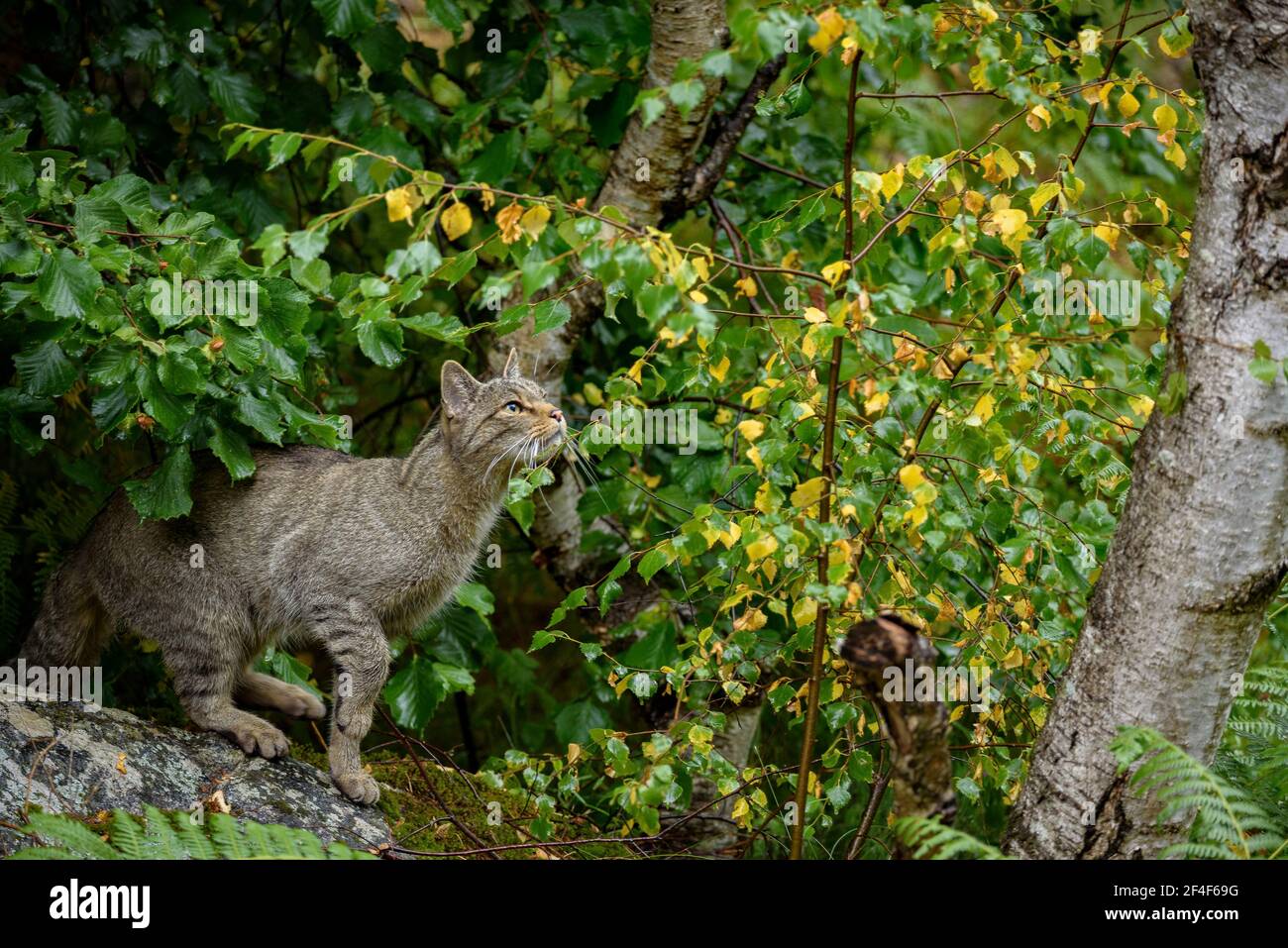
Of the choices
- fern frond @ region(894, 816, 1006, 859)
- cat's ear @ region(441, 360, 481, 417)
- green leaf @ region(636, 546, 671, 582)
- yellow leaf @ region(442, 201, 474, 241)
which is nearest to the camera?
fern frond @ region(894, 816, 1006, 859)

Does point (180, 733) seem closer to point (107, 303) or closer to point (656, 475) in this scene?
point (107, 303)

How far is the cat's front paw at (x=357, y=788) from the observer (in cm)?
427

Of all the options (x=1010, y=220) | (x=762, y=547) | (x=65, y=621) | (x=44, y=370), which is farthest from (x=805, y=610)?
(x=65, y=621)

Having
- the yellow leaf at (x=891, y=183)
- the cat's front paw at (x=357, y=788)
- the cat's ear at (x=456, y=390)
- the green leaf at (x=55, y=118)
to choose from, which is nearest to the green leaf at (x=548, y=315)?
the yellow leaf at (x=891, y=183)

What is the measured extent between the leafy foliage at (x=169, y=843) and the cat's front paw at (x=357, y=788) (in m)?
1.29

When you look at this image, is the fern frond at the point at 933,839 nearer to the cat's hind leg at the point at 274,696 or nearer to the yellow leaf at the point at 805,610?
the yellow leaf at the point at 805,610

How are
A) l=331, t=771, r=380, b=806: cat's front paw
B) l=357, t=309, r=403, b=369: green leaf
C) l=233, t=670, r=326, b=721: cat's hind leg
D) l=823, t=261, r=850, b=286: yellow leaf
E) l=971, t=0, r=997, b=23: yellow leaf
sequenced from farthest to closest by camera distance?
1. l=233, t=670, r=326, b=721: cat's hind leg
2. l=331, t=771, r=380, b=806: cat's front paw
3. l=357, t=309, r=403, b=369: green leaf
4. l=971, t=0, r=997, b=23: yellow leaf
5. l=823, t=261, r=850, b=286: yellow leaf

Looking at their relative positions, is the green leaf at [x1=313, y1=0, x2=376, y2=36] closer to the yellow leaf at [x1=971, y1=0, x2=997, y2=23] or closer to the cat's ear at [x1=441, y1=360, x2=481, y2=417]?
the cat's ear at [x1=441, y1=360, x2=481, y2=417]

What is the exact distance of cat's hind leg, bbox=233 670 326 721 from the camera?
477 cm

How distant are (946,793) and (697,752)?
746mm

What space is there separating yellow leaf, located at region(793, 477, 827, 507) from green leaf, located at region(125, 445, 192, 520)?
2057 millimetres

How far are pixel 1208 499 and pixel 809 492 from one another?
0.93 m

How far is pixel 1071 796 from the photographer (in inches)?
118

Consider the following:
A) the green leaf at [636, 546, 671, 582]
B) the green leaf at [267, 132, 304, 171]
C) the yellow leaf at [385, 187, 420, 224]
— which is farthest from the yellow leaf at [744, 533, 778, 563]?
the green leaf at [267, 132, 304, 171]
